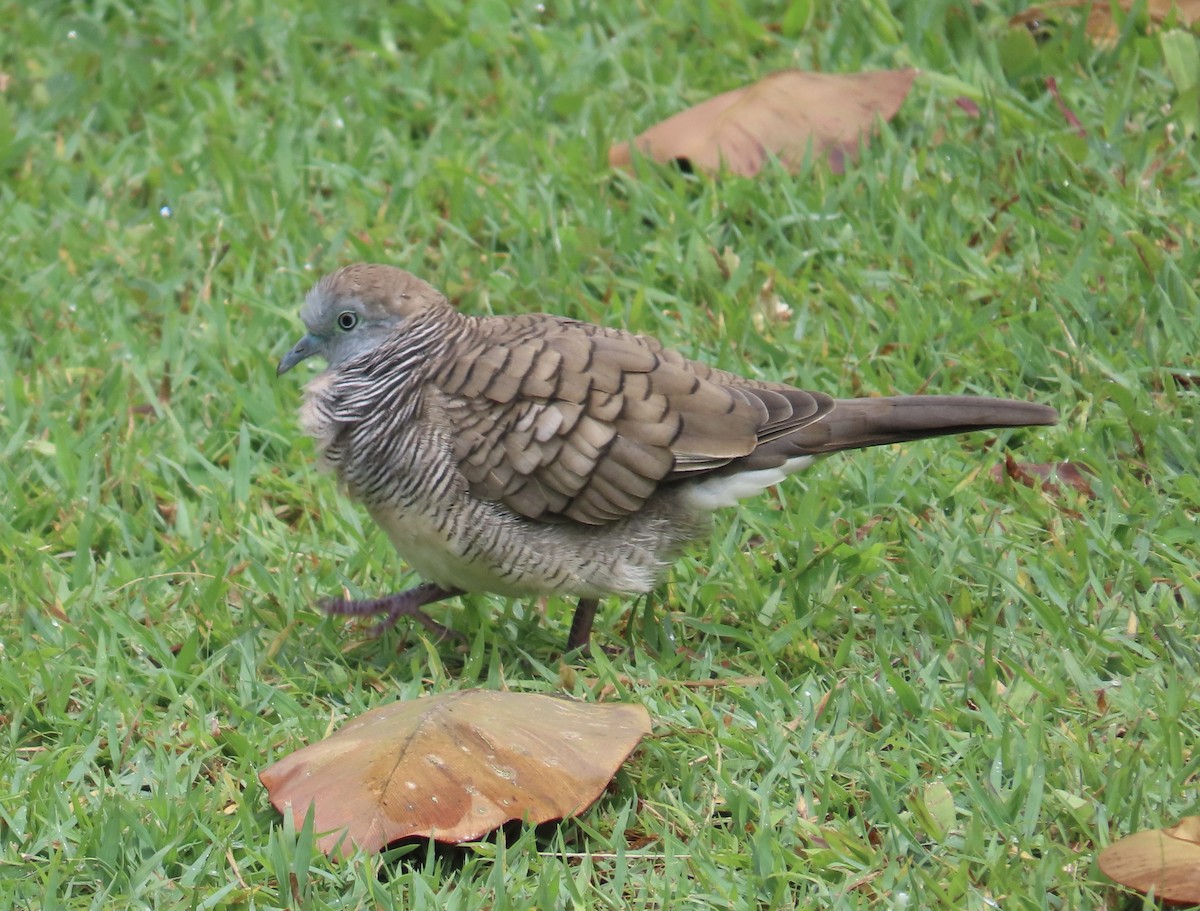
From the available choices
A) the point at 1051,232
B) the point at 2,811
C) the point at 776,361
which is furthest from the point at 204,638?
the point at 1051,232

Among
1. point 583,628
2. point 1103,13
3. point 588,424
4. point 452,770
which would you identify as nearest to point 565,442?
point 588,424

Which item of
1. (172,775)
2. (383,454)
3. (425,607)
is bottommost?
(425,607)

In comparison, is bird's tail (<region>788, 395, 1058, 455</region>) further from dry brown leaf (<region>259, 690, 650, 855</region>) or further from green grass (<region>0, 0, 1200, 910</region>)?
dry brown leaf (<region>259, 690, 650, 855</region>)

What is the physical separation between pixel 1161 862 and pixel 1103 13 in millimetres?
4469

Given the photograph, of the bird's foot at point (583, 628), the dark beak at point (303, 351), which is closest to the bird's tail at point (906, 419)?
the bird's foot at point (583, 628)

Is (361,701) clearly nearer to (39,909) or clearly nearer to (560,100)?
(39,909)

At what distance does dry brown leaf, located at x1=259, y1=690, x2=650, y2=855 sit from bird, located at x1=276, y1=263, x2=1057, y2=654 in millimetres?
613

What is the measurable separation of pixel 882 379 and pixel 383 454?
6.35 feet

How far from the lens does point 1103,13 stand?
689 centimetres

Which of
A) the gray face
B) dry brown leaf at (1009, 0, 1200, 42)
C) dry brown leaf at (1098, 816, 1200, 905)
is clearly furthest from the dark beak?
dry brown leaf at (1009, 0, 1200, 42)

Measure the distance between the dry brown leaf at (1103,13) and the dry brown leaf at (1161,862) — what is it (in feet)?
13.9

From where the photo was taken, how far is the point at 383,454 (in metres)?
4.64

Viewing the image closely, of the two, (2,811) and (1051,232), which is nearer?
(2,811)

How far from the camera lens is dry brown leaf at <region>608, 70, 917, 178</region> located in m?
6.54
